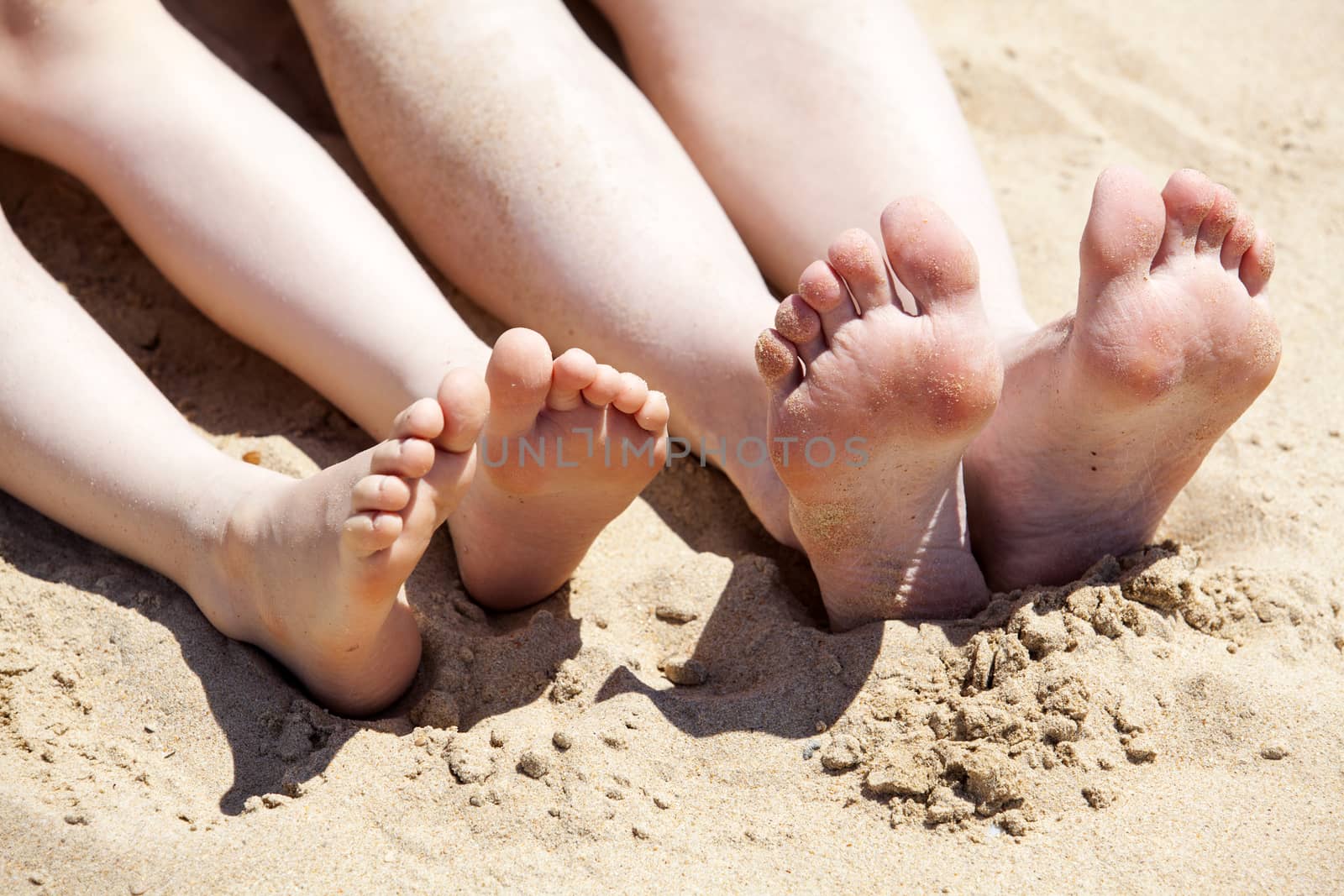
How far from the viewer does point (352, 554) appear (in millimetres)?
970

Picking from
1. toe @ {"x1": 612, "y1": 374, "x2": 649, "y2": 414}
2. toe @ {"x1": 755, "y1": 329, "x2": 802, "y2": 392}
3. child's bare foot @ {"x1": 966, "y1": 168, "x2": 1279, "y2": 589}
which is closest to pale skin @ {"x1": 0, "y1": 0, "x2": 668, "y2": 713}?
toe @ {"x1": 612, "y1": 374, "x2": 649, "y2": 414}

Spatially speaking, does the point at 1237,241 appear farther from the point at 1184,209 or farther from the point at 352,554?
the point at 352,554

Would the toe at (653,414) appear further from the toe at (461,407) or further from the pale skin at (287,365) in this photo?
the toe at (461,407)

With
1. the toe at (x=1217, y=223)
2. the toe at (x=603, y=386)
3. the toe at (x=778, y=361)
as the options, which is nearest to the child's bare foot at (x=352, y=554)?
the toe at (x=603, y=386)

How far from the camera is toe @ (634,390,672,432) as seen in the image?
106 cm

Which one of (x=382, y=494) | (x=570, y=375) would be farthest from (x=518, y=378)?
(x=382, y=494)

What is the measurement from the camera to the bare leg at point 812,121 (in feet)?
4.30

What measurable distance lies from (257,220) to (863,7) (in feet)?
2.35

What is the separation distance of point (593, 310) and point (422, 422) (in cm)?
36

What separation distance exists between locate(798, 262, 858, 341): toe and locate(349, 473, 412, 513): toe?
1.18 ft

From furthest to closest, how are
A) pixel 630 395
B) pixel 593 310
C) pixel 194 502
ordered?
pixel 593 310 → pixel 194 502 → pixel 630 395

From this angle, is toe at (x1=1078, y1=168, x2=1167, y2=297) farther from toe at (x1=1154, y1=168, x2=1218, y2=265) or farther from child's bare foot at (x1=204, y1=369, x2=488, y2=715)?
child's bare foot at (x1=204, y1=369, x2=488, y2=715)

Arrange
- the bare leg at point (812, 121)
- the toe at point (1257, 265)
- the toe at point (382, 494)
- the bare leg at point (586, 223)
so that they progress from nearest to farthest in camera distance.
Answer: the toe at point (382, 494) → the toe at point (1257, 265) → the bare leg at point (586, 223) → the bare leg at point (812, 121)

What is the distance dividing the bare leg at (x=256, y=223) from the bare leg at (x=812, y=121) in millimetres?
396
